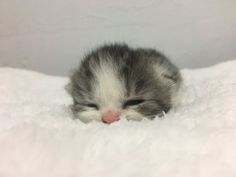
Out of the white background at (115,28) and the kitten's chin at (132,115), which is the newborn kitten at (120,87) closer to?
the kitten's chin at (132,115)

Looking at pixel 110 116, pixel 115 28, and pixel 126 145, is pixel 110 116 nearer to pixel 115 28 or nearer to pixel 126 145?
pixel 126 145

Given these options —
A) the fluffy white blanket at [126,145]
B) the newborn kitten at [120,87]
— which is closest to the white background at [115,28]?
the newborn kitten at [120,87]

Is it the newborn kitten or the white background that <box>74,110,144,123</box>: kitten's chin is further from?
the white background

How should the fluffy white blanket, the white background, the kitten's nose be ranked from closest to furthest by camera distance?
the fluffy white blanket, the kitten's nose, the white background

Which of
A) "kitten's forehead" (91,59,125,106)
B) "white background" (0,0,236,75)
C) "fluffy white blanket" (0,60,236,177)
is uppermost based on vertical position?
"white background" (0,0,236,75)

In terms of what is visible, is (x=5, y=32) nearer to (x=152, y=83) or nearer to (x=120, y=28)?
(x=120, y=28)

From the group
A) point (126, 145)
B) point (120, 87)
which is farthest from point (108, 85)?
point (126, 145)

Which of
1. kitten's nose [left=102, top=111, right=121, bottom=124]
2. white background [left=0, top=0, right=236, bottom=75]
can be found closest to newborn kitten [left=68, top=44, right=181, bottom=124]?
kitten's nose [left=102, top=111, right=121, bottom=124]

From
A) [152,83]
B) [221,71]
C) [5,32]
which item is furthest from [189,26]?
[5,32]
